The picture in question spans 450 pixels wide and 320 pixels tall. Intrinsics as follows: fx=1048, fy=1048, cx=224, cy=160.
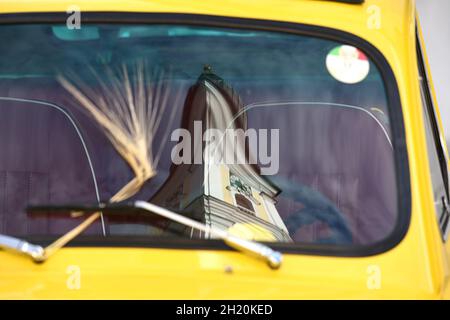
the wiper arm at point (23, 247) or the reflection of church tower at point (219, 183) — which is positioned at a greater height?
the reflection of church tower at point (219, 183)

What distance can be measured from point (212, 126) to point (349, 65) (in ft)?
1.42

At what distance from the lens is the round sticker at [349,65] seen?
3.02 meters

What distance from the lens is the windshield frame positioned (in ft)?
8.70

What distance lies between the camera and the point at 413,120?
9.69 feet

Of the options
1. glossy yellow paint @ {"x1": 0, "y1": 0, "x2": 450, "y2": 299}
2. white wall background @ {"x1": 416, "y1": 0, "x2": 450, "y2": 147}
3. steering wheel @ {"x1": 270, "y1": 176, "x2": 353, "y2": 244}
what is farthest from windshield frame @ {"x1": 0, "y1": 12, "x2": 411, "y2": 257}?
white wall background @ {"x1": 416, "y1": 0, "x2": 450, "y2": 147}

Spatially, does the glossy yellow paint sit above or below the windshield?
below

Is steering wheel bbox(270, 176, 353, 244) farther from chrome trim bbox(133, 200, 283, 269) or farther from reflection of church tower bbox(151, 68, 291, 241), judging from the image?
chrome trim bbox(133, 200, 283, 269)

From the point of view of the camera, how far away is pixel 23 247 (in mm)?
2609

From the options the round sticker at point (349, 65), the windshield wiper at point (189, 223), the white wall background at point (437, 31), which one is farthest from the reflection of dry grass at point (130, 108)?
the white wall background at point (437, 31)

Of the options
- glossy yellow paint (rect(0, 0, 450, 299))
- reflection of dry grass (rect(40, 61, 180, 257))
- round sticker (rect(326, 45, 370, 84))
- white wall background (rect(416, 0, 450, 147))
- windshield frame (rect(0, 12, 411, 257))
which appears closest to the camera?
glossy yellow paint (rect(0, 0, 450, 299))

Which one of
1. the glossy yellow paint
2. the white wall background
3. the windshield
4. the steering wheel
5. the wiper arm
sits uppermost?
the white wall background

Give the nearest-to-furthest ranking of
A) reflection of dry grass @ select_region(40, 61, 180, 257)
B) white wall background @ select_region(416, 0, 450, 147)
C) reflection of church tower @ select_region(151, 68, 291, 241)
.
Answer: reflection of church tower @ select_region(151, 68, 291, 241) < reflection of dry grass @ select_region(40, 61, 180, 257) < white wall background @ select_region(416, 0, 450, 147)

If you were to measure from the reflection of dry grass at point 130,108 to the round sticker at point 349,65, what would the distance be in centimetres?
46

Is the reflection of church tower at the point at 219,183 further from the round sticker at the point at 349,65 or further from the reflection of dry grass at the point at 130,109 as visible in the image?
the round sticker at the point at 349,65
